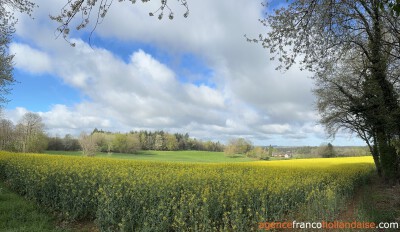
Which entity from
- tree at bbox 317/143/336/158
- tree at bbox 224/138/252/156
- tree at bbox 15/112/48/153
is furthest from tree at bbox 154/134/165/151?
tree at bbox 317/143/336/158

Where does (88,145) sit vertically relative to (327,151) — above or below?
above

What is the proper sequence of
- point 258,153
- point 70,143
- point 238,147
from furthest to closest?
point 238,147 → point 258,153 → point 70,143

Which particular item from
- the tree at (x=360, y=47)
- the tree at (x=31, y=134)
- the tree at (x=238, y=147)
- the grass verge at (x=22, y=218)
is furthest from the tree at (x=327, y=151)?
the grass verge at (x=22, y=218)

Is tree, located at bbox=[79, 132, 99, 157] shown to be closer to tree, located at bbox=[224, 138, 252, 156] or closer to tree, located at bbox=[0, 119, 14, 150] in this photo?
tree, located at bbox=[0, 119, 14, 150]

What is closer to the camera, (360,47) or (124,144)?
(360,47)

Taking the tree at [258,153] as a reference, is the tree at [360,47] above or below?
above

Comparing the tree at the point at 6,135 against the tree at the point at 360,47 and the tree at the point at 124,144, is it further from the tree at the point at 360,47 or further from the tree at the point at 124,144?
the tree at the point at 360,47

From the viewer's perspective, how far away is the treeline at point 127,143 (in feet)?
248

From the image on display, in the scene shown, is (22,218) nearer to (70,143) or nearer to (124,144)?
(70,143)

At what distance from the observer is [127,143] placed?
9600cm

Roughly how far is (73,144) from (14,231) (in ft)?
285

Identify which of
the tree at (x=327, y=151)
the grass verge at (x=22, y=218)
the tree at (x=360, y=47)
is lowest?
the grass verge at (x=22, y=218)

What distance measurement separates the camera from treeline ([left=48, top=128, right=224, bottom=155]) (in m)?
75.7

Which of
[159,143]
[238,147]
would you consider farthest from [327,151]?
[159,143]
